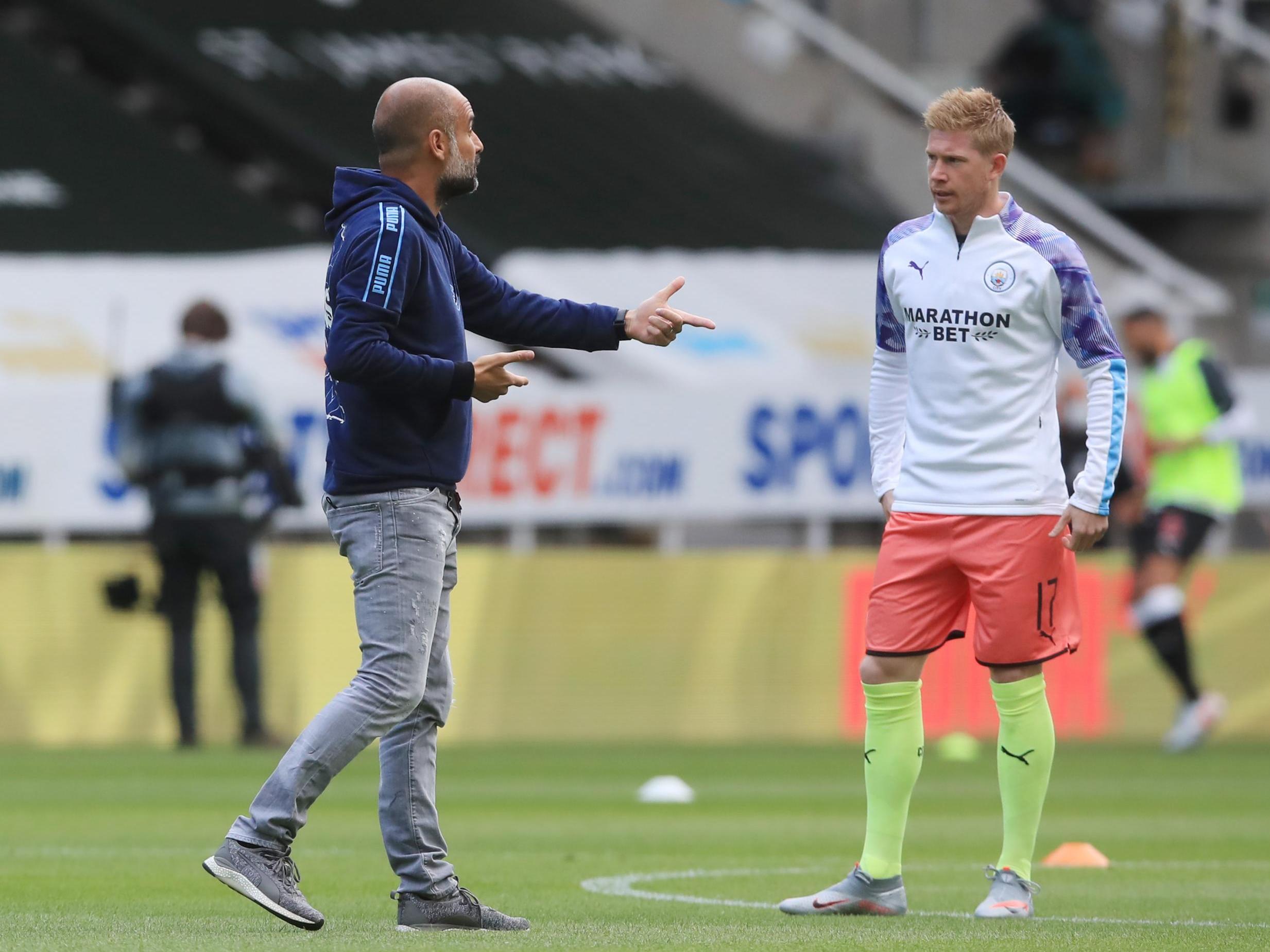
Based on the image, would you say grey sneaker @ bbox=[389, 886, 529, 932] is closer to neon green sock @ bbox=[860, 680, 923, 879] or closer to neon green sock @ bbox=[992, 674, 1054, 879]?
neon green sock @ bbox=[860, 680, 923, 879]

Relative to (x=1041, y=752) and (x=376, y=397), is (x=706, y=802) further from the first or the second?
(x=376, y=397)

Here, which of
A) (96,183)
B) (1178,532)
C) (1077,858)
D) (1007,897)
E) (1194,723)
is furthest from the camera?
(96,183)

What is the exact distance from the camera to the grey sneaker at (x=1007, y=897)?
646cm

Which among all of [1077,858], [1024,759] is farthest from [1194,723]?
[1024,759]

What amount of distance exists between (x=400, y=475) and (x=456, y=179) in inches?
27.7

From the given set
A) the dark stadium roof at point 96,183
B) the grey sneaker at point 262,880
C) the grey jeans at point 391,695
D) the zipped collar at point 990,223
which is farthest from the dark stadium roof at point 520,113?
the grey sneaker at point 262,880

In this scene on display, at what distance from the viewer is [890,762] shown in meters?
6.64

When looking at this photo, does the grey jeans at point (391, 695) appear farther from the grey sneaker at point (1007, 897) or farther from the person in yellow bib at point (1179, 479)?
the person in yellow bib at point (1179, 479)

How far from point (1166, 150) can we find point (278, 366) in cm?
1050

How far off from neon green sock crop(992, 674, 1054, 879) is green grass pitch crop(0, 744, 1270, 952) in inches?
8.8

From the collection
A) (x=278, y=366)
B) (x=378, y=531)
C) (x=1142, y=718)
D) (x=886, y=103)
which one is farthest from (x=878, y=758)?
(x=886, y=103)

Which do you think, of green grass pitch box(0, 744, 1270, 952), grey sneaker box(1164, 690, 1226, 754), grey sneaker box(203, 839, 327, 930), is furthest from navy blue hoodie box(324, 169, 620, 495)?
grey sneaker box(1164, 690, 1226, 754)

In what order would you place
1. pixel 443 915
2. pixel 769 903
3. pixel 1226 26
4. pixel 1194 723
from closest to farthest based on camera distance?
pixel 443 915 → pixel 769 903 → pixel 1194 723 → pixel 1226 26

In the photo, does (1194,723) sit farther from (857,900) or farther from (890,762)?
(857,900)
